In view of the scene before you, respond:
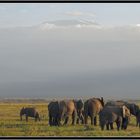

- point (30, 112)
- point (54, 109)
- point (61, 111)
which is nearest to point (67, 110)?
point (61, 111)

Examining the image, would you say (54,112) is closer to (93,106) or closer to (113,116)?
(93,106)

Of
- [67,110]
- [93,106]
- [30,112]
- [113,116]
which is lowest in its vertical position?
[113,116]

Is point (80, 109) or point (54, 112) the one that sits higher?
point (80, 109)

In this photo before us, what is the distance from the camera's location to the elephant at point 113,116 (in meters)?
26.5

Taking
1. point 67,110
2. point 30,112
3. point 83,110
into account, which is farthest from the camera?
point 30,112

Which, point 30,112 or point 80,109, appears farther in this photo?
point 30,112

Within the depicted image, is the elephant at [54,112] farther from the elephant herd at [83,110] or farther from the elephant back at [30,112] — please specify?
the elephant back at [30,112]

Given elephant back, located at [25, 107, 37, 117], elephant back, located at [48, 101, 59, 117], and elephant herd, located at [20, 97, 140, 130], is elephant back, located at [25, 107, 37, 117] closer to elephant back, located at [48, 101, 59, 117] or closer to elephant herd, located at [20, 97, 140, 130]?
elephant herd, located at [20, 97, 140, 130]

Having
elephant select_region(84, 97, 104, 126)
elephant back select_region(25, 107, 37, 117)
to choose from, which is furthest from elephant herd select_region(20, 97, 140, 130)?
elephant back select_region(25, 107, 37, 117)

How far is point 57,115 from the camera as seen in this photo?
29.8 metres

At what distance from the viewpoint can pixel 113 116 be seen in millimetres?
26703

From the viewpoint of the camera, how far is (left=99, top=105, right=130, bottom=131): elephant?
1045 inches

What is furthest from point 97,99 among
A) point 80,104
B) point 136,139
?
point 136,139

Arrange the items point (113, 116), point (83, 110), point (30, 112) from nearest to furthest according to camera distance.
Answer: point (113, 116)
point (83, 110)
point (30, 112)
